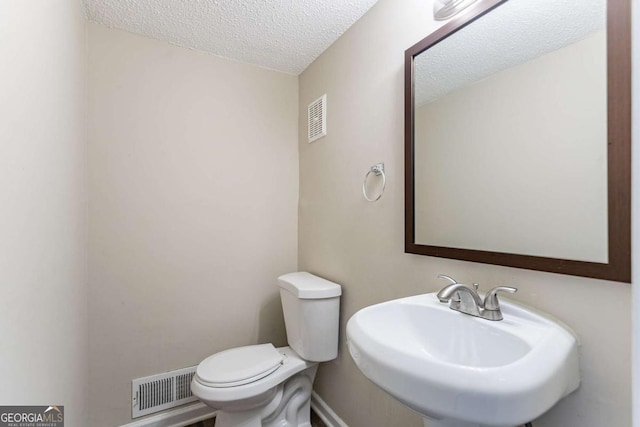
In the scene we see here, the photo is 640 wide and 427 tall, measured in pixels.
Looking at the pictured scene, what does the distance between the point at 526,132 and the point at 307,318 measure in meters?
1.23

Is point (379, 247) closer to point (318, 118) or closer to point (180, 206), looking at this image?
point (318, 118)

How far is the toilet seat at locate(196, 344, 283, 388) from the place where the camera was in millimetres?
1285

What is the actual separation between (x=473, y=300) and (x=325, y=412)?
1281 mm

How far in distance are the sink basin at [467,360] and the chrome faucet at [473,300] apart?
0.02 m

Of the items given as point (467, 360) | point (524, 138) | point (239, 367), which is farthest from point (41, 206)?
point (524, 138)

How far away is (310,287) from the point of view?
150 centimetres

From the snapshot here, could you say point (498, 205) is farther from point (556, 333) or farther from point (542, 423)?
point (542, 423)

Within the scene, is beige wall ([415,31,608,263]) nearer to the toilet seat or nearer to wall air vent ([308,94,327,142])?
wall air vent ([308,94,327,142])

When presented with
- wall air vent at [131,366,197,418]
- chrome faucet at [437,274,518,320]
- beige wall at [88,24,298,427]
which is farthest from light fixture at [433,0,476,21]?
wall air vent at [131,366,197,418]

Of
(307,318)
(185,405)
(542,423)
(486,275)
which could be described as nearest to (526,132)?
(486,275)

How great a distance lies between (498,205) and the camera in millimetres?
898

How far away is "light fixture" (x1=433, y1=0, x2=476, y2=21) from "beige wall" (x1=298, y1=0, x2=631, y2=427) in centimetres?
6

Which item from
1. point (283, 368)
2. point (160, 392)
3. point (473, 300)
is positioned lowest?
point (160, 392)

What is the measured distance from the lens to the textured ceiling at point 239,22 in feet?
4.42
